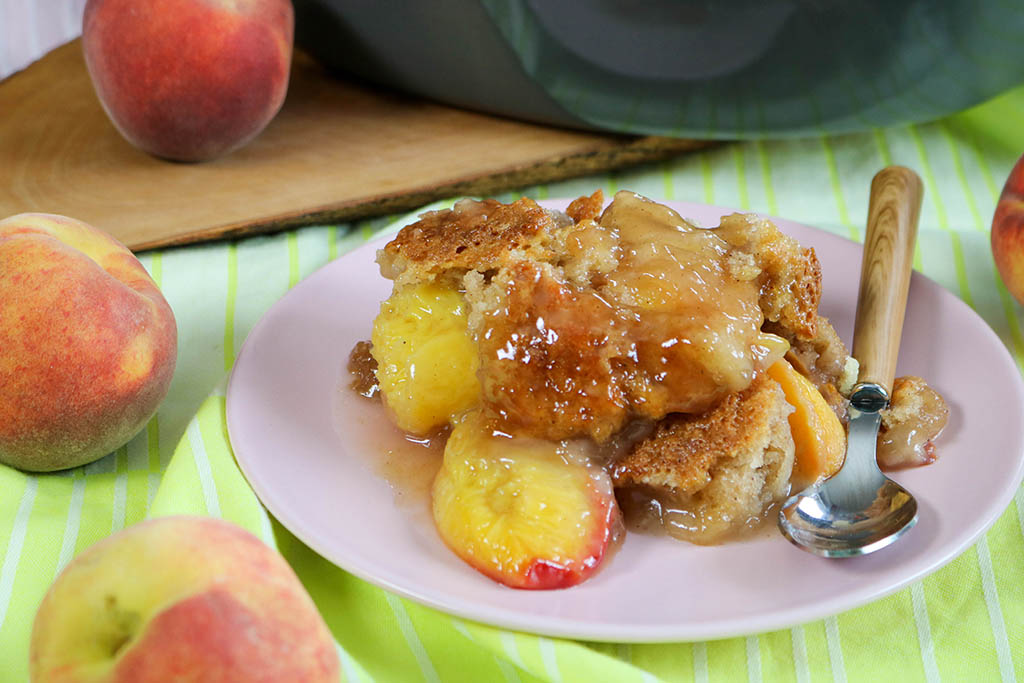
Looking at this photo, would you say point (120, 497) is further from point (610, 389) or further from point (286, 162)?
point (286, 162)

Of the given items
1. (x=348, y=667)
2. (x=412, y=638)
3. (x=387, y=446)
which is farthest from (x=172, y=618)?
(x=387, y=446)

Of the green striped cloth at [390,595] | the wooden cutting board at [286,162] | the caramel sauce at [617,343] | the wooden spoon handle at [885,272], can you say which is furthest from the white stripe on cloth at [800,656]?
the wooden cutting board at [286,162]

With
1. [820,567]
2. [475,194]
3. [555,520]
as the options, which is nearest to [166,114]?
[475,194]

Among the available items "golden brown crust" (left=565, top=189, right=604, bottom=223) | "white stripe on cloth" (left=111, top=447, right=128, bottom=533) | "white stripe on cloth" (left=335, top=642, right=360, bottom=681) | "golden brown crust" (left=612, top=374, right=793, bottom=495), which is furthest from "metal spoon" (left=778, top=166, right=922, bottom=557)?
"white stripe on cloth" (left=111, top=447, right=128, bottom=533)

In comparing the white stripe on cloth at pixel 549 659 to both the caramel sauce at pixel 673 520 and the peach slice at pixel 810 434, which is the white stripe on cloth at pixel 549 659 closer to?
the caramel sauce at pixel 673 520

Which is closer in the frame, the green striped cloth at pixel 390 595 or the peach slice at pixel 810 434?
the green striped cloth at pixel 390 595

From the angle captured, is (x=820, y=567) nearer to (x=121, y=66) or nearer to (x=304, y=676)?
(x=304, y=676)
